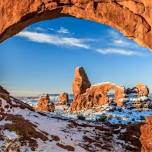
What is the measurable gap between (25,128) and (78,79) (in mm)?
46111

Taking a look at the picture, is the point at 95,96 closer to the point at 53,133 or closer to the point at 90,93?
the point at 90,93

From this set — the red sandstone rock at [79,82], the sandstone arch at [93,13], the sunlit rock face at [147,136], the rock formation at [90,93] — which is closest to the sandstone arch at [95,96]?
the rock formation at [90,93]

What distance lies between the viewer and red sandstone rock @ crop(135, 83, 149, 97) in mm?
64750

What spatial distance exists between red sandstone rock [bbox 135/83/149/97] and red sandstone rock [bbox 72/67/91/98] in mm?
7283

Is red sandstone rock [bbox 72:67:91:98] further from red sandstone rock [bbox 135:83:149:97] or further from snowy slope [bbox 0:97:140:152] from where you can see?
snowy slope [bbox 0:97:140:152]

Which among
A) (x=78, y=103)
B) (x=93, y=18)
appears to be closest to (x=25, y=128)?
(x=93, y=18)

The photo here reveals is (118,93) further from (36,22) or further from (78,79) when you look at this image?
(36,22)

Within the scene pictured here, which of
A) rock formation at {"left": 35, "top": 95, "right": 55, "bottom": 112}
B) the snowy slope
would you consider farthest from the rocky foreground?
rock formation at {"left": 35, "top": 95, "right": 55, "bottom": 112}

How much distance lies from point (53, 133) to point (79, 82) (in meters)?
45.4

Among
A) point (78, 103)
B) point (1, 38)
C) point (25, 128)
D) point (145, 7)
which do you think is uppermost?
point (145, 7)

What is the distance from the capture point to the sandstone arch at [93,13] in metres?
17.3

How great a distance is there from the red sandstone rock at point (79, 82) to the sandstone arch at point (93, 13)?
49893mm

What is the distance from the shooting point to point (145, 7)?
1720 cm

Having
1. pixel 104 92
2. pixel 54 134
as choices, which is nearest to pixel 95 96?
pixel 104 92
